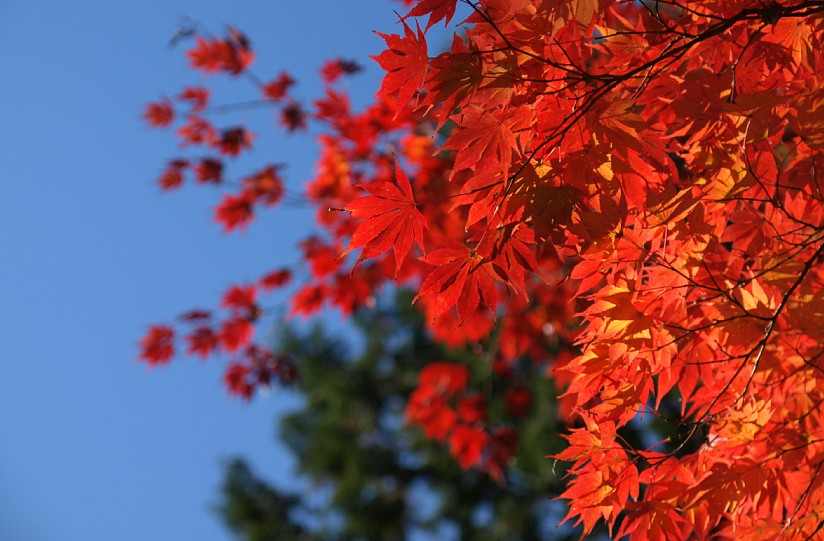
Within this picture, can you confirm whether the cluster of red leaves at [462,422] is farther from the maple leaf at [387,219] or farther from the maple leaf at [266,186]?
Result: the maple leaf at [387,219]

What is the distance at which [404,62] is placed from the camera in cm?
117

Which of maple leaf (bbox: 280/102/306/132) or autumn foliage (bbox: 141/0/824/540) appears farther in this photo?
maple leaf (bbox: 280/102/306/132)

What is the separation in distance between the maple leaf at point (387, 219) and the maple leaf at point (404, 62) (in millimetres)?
121

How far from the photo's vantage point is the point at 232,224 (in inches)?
→ 169

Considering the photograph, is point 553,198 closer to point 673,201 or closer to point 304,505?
point 673,201

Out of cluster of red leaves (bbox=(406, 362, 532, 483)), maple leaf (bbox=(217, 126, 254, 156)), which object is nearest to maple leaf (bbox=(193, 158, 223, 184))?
maple leaf (bbox=(217, 126, 254, 156))

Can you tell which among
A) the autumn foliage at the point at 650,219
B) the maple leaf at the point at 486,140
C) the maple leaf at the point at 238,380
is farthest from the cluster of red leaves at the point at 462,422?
the maple leaf at the point at 486,140

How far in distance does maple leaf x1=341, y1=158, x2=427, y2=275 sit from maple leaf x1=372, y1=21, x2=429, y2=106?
0.40 ft

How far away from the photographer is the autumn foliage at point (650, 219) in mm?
1157

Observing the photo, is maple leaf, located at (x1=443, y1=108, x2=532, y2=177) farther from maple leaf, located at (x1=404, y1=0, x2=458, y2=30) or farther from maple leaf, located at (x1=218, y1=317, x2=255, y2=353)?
maple leaf, located at (x1=218, y1=317, x2=255, y2=353)

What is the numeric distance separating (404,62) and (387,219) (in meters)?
0.24

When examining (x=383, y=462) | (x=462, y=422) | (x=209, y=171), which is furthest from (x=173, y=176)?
(x=383, y=462)

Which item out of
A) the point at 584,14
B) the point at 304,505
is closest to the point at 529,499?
the point at 304,505

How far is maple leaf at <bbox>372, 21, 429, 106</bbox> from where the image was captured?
1.16m
